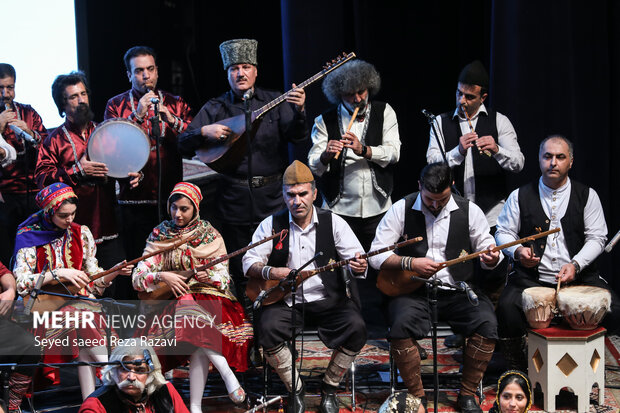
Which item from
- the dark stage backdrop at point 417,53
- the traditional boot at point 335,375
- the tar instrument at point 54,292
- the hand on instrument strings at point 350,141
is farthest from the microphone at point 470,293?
the dark stage backdrop at point 417,53

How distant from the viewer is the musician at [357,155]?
562cm

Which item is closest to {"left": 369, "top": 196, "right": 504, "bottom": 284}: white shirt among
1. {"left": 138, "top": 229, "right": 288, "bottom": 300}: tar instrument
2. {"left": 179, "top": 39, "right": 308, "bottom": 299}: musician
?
{"left": 138, "top": 229, "right": 288, "bottom": 300}: tar instrument

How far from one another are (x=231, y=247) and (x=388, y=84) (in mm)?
2272

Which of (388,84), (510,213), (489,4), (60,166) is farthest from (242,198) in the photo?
(489,4)

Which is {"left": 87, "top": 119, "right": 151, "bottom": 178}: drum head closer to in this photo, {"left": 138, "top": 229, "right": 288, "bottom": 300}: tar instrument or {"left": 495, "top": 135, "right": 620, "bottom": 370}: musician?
{"left": 138, "top": 229, "right": 288, "bottom": 300}: tar instrument

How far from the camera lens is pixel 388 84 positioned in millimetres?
7215

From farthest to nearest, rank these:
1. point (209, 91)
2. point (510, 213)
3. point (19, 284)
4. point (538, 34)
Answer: point (209, 91) < point (538, 34) < point (510, 213) < point (19, 284)

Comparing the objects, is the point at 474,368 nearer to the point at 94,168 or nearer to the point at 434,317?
the point at 434,317

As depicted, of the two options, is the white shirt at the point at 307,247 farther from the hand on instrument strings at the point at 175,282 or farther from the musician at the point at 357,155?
the musician at the point at 357,155

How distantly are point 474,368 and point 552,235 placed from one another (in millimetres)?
959

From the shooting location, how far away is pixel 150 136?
226 inches

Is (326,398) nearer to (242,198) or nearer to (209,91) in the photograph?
(242,198)

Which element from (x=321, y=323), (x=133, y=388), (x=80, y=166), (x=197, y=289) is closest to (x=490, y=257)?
(x=321, y=323)

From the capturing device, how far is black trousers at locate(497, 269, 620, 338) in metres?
5.17
